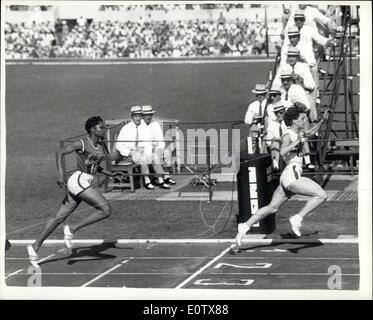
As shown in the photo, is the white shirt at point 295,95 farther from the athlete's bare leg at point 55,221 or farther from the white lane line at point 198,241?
the athlete's bare leg at point 55,221

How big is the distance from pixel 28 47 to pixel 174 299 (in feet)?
134

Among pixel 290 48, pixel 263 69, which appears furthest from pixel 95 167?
pixel 263 69

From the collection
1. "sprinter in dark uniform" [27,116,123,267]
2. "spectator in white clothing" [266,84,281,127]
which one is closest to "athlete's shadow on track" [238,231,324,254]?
"sprinter in dark uniform" [27,116,123,267]

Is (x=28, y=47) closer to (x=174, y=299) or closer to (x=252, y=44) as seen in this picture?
(x=252, y=44)

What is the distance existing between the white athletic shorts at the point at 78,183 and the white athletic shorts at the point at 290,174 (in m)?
2.81

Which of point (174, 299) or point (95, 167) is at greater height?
point (95, 167)

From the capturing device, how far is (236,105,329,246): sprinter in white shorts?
14.4 meters

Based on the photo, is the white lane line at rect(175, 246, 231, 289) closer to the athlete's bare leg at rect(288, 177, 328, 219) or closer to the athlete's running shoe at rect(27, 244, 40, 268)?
the athlete's bare leg at rect(288, 177, 328, 219)

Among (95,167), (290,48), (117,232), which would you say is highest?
(290,48)

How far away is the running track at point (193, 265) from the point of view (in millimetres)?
12984

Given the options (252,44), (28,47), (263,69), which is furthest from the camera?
(28,47)

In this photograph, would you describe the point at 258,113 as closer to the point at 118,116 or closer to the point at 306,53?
the point at 306,53

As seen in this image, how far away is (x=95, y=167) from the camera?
14344 millimetres

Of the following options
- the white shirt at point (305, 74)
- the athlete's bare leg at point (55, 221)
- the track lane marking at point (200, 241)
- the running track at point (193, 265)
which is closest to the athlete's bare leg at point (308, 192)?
the running track at point (193, 265)
